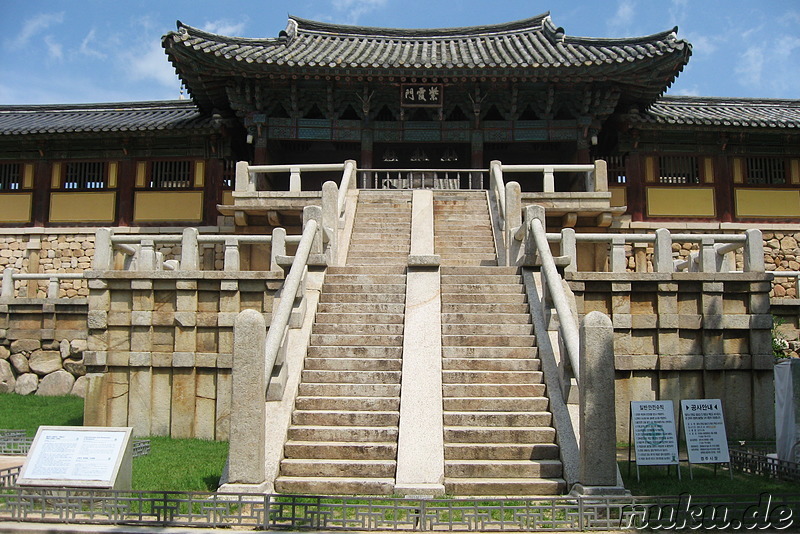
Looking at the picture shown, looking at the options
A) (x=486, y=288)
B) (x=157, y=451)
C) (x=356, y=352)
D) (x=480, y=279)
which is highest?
(x=480, y=279)

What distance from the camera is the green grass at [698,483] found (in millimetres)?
8258

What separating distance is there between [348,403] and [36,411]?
27.9ft

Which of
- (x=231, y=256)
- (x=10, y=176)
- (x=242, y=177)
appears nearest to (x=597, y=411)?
(x=231, y=256)

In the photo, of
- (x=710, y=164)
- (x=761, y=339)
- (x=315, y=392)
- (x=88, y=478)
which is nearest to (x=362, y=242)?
(x=315, y=392)

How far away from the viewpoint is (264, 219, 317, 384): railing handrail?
27.9ft

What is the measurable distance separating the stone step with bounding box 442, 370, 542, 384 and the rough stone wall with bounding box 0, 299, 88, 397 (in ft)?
34.5

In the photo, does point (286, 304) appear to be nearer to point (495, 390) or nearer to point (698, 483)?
point (495, 390)

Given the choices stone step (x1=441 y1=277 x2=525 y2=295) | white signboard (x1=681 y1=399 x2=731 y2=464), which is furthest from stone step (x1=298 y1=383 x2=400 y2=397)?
white signboard (x1=681 y1=399 x2=731 y2=464)

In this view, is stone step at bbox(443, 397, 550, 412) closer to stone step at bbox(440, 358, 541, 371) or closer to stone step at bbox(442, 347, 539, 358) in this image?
stone step at bbox(440, 358, 541, 371)

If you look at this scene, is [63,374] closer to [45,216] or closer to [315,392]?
[45,216]

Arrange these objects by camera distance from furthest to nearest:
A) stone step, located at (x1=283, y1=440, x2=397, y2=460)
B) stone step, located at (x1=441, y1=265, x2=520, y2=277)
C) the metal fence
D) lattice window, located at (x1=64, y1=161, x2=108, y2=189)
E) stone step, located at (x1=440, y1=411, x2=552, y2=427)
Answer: lattice window, located at (x1=64, y1=161, x2=108, y2=189)
stone step, located at (x1=441, y1=265, x2=520, y2=277)
stone step, located at (x1=440, y1=411, x2=552, y2=427)
stone step, located at (x1=283, y1=440, x2=397, y2=460)
the metal fence

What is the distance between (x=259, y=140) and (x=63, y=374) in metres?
7.83

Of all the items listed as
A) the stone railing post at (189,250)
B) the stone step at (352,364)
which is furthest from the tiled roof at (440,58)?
the stone step at (352,364)

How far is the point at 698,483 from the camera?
28.5ft
